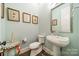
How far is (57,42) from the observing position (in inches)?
60.0

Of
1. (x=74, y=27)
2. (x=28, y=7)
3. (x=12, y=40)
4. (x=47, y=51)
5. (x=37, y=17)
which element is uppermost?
(x=28, y=7)

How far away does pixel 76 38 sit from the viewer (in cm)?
152

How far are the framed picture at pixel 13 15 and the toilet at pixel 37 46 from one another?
34cm

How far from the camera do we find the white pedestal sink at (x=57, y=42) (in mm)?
1513

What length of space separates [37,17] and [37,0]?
208 millimetres

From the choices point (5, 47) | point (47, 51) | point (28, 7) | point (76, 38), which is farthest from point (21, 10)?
point (76, 38)

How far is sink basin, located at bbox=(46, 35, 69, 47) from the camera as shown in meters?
1.51

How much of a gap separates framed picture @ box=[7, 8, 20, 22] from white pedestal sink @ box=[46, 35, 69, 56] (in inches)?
17.3

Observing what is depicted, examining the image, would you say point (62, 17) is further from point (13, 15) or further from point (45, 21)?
point (13, 15)

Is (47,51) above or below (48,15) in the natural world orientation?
below

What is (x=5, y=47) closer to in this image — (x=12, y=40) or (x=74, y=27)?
(x=12, y=40)

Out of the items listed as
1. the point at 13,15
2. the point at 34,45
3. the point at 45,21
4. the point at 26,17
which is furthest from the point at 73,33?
the point at 13,15

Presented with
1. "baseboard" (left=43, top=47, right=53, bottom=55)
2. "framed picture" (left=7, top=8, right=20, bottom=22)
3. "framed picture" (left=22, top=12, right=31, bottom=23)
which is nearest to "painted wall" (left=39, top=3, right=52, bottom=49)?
"baseboard" (left=43, top=47, right=53, bottom=55)

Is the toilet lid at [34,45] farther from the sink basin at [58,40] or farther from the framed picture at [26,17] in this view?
the framed picture at [26,17]
